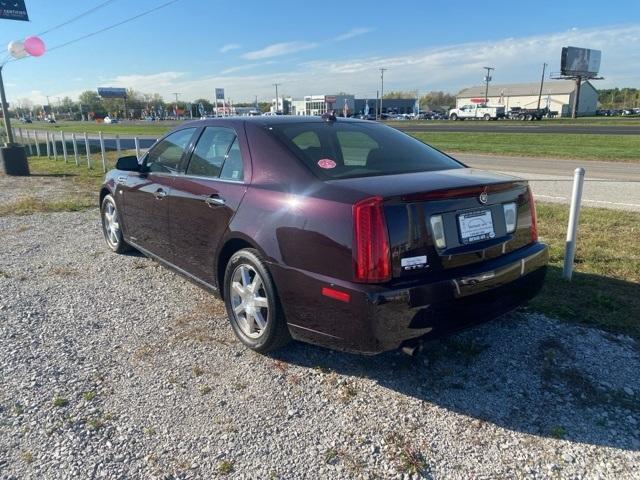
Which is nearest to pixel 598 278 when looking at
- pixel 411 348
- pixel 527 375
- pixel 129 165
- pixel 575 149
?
pixel 527 375

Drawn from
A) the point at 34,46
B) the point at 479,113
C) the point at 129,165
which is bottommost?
the point at 479,113

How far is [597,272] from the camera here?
4.91 meters

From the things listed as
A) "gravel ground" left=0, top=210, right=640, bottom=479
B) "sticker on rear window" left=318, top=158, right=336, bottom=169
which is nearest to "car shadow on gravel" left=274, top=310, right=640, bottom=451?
"gravel ground" left=0, top=210, right=640, bottom=479

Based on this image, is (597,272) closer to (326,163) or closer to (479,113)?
(326,163)

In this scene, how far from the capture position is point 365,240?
8.87 ft

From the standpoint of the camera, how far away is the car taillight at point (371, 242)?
2.69 meters

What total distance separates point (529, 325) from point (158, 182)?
134 inches

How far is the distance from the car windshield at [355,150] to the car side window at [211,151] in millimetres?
475

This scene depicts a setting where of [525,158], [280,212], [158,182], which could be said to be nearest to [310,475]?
[280,212]

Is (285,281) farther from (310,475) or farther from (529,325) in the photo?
(529,325)

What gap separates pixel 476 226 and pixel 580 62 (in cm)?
9520

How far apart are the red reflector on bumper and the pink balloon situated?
14468mm

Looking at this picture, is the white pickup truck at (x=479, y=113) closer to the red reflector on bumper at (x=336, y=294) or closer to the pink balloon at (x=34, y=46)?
the pink balloon at (x=34, y=46)

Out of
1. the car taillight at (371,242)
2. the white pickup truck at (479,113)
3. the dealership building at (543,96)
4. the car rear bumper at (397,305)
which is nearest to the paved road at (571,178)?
the car rear bumper at (397,305)
